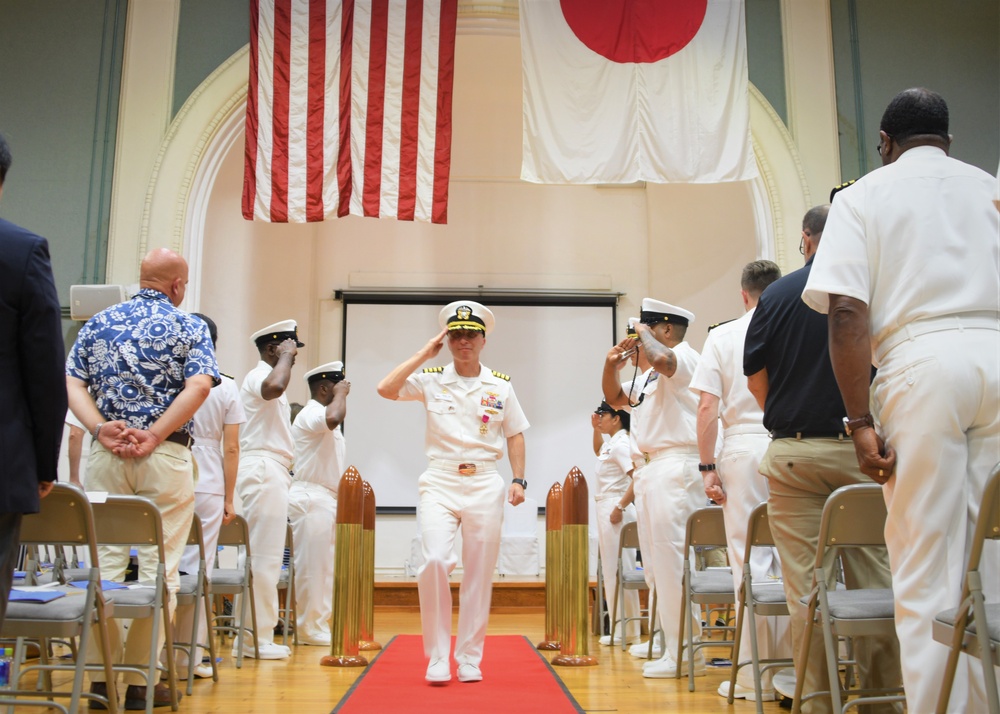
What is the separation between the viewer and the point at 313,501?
19.4ft

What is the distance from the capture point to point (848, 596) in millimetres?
2662

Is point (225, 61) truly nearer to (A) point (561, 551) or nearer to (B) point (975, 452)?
(A) point (561, 551)

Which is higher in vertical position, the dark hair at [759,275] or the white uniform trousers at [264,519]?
the dark hair at [759,275]

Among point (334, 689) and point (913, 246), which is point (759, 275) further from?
point (334, 689)

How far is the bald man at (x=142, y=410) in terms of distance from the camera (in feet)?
11.2

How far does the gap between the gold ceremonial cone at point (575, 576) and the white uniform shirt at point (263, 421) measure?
171 cm

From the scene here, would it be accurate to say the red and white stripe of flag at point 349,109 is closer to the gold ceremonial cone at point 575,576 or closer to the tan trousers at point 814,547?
the gold ceremonial cone at point 575,576

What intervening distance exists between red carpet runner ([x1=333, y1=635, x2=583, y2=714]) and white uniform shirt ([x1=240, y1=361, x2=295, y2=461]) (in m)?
1.38

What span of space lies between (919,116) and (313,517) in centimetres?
446

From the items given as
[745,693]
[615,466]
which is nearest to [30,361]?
[745,693]

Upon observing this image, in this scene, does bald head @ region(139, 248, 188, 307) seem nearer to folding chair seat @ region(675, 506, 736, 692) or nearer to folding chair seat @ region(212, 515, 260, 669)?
folding chair seat @ region(212, 515, 260, 669)

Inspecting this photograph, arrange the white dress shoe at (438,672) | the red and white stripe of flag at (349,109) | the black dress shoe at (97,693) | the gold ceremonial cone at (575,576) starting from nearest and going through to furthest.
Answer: the black dress shoe at (97,693)
the white dress shoe at (438,672)
the gold ceremonial cone at (575,576)
the red and white stripe of flag at (349,109)

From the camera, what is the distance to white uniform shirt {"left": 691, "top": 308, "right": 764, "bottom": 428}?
4105 millimetres

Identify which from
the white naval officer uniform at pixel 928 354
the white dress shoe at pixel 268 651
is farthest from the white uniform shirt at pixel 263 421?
the white naval officer uniform at pixel 928 354
